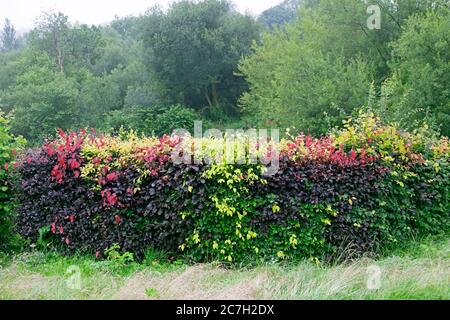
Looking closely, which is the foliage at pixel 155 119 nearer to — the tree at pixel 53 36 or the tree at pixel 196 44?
the tree at pixel 196 44

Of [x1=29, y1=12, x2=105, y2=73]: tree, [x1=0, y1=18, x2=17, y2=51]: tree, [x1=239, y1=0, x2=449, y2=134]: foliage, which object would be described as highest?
[x1=0, y1=18, x2=17, y2=51]: tree

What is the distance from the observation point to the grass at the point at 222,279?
12.9 feet

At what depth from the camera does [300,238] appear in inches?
212

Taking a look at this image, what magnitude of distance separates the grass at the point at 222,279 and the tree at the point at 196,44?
21.6 m

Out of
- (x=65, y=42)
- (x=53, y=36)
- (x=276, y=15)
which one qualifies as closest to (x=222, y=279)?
(x=53, y=36)

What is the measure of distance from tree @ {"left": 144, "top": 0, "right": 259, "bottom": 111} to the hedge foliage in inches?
814

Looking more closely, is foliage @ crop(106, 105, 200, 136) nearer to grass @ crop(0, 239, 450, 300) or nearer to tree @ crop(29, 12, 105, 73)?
tree @ crop(29, 12, 105, 73)

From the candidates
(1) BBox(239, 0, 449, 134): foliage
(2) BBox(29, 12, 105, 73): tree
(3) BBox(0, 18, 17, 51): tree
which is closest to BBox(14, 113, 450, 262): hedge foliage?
(1) BBox(239, 0, 449, 134): foliage

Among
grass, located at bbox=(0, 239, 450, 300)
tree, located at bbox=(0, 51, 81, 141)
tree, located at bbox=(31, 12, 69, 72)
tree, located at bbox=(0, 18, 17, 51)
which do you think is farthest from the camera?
tree, located at bbox=(0, 18, 17, 51)

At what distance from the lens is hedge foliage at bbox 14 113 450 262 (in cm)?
528

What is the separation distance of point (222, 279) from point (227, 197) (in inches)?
38.1

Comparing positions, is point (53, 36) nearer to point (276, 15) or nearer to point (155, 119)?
point (155, 119)

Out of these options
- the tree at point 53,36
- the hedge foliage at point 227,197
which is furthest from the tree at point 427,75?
the tree at point 53,36

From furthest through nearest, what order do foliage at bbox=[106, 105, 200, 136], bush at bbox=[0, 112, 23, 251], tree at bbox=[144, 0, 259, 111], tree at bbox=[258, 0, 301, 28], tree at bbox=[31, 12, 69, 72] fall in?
tree at bbox=[258, 0, 301, 28]
tree at bbox=[31, 12, 69, 72]
tree at bbox=[144, 0, 259, 111]
foliage at bbox=[106, 105, 200, 136]
bush at bbox=[0, 112, 23, 251]
